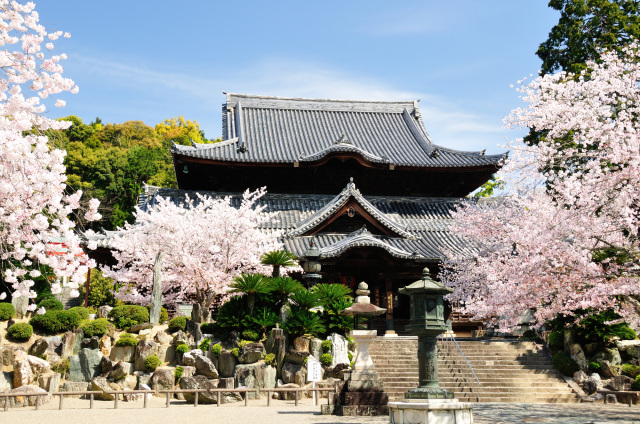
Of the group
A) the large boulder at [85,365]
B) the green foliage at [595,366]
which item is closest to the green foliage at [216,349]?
the large boulder at [85,365]

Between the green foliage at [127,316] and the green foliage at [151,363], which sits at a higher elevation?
the green foliage at [127,316]

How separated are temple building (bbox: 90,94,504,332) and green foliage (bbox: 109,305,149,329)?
24.3 feet

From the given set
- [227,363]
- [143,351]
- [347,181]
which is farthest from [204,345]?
[347,181]

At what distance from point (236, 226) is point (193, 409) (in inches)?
395

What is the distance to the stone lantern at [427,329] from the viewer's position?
10.7 meters

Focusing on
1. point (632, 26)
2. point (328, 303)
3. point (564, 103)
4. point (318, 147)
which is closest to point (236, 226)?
point (328, 303)

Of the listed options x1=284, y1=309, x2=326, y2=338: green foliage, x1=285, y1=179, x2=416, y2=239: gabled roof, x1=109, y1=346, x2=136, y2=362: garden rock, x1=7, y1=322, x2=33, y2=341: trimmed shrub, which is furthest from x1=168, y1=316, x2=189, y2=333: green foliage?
x1=285, y1=179, x2=416, y2=239: gabled roof

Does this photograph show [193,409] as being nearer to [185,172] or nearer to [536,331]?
[536,331]

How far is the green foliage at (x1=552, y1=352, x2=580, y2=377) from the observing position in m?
18.2

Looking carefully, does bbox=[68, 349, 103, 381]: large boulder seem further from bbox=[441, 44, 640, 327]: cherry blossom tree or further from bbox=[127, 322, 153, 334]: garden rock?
bbox=[441, 44, 640, 327]: cherry blossom tree

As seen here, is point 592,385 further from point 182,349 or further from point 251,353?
point 182,349

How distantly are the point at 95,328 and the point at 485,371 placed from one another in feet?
40.6

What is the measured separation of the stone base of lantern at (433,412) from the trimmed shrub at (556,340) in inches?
407

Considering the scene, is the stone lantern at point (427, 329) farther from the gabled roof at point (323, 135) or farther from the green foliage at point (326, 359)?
the gabled roof at point (323, 135)
